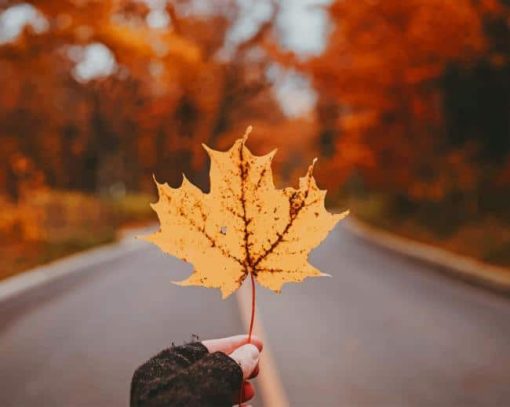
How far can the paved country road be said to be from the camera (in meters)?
7.72

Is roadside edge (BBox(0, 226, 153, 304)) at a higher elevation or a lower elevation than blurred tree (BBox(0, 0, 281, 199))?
lower

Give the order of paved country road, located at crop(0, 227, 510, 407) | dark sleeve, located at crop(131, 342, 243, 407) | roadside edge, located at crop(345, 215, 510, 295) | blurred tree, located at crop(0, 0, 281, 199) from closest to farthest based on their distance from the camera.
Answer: dark sleeve, located at crop(131, 342, 243, 407)
paved country road, located at crop(0, 227, 510, 407)
roadside edge, located at crop(345, 215, 510, 295)
blurred tree, located at crop(0, 0, 281, 199)

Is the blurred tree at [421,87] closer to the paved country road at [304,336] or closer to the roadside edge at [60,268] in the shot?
the paved country road at [304,336]

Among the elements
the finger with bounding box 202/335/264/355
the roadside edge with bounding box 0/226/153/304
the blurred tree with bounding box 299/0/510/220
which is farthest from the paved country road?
the finger with bounding box 202/335/264/355

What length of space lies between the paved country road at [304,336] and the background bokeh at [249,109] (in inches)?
98.8

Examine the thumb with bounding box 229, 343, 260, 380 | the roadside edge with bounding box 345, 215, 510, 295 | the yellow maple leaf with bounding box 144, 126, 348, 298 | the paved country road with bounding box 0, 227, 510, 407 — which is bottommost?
the roadside edge with bounding box 345, 215, 510, 295

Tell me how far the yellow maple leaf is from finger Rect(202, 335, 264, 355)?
2.4 inches

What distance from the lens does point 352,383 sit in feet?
25.9

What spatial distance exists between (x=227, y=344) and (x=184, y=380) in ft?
0.49

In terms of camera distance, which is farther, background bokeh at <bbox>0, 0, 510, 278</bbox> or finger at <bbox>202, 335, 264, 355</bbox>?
background bokeh at <bbox>0, 0, 510, 278</bbox>

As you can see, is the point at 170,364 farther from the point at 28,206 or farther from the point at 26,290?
the point at 28,206

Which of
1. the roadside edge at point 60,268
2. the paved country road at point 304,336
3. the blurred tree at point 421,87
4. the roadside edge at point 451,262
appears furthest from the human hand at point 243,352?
the blurred tree at point 421,87

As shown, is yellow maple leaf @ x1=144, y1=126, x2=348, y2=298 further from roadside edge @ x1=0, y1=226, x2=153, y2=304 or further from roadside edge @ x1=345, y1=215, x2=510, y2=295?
roadside edge @ x1=345, y1=215, x2=510, y2=295

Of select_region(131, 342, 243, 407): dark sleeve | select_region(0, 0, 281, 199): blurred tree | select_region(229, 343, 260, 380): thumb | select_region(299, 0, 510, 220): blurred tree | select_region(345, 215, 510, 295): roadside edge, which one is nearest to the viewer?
select_region(131, 342, 243, 407): dark sleeve
